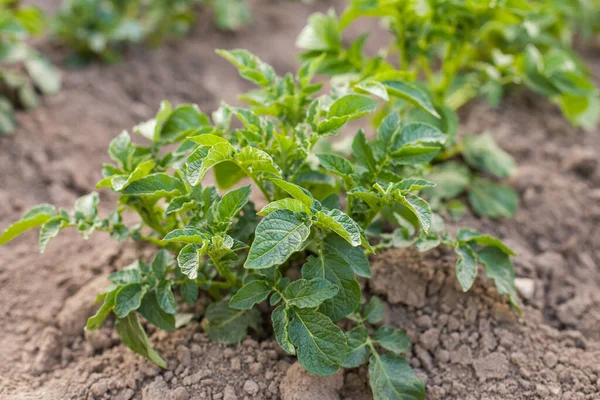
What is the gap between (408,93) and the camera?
211cm

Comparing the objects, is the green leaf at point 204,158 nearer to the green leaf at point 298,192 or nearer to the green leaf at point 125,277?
the green leaf at point 298,192

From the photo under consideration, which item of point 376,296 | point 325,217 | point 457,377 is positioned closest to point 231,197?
point 325,217

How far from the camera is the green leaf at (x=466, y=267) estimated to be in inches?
75.3

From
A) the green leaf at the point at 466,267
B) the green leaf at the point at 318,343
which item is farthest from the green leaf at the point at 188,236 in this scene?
the green leaf at the point at 466,267

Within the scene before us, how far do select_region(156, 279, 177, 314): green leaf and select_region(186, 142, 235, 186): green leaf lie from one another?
387mm

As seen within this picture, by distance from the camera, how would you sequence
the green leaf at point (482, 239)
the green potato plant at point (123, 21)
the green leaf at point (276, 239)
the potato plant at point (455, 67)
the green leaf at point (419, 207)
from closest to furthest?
the green leaf at point (276, 239) < the green leaf at point (419, 207) < the green leaf at point (482, 239) < the potato plant at point (455, 67) < the green potato plant at point (123, 21)

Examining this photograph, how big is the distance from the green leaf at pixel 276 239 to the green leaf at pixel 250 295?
210 millimetres

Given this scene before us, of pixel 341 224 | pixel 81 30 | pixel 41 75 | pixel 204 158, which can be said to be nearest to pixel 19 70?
pixel 41 75

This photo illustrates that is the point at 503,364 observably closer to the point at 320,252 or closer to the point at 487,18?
the point at 320,252

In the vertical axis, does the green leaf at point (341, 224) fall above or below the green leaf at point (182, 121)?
below

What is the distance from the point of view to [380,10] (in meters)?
2.53

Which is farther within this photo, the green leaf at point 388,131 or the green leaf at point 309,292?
the green leaf at point 388,131

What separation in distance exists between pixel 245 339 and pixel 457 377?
2.27ft

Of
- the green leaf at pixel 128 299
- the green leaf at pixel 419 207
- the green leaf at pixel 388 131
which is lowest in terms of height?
the green leaf at pixel 128 299
